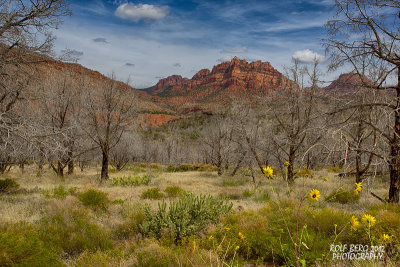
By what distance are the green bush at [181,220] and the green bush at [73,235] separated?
2.85ft

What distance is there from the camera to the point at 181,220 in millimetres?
5098

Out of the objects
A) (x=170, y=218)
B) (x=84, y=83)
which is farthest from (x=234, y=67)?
(x=170, y=218)

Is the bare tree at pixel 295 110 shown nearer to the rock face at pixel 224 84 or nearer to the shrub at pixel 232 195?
the shrub at pixel 232 195

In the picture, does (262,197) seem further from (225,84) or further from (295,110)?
(225,84)

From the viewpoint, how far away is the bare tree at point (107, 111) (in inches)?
521

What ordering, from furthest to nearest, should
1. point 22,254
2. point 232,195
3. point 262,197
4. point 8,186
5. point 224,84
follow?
1. point 224,84
2. point 232,195
3. point 8,186
4. point 262,197
5. point 22,254

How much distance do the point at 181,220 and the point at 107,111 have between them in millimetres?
10076

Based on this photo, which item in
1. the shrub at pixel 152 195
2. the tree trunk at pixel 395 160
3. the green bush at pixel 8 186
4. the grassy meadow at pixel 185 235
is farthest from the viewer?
the green bush at pixel 8 186

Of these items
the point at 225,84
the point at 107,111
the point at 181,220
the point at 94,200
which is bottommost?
the point at 94,200

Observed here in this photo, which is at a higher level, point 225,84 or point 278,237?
point 225,84

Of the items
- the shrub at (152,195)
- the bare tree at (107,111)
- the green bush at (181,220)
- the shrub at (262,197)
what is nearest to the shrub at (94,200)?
the shrub at (152,195)

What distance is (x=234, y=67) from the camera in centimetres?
13175

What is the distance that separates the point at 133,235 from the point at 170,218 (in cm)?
89

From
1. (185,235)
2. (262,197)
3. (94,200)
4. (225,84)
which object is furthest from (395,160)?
(225,84)
